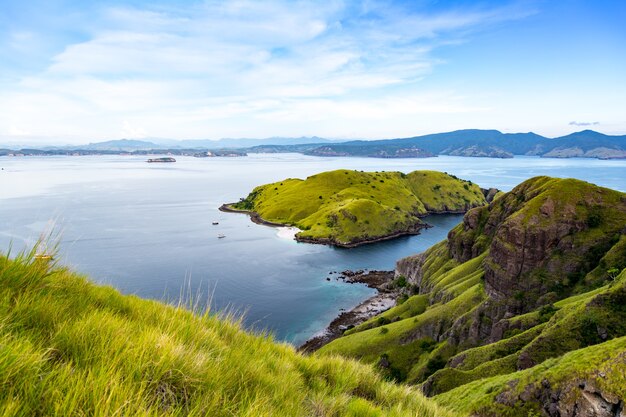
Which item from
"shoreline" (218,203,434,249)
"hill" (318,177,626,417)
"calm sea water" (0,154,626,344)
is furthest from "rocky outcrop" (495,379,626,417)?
"shoreline" (218,203,434,249)

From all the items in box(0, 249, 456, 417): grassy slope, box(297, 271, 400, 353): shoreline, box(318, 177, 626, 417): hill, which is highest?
box(0, 249, 456, 417): grassy slope

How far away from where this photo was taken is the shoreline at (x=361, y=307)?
71.5m

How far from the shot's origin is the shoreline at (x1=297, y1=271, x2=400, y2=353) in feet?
235

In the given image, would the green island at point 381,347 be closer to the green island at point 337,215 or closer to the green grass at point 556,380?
the green grass at point 556,380

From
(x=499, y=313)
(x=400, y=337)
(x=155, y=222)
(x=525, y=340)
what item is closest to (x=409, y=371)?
(x=400, y=337)

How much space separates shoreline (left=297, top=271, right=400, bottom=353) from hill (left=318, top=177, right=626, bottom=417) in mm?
7896

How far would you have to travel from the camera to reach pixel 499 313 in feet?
168

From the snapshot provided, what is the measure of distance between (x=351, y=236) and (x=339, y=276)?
36.7m

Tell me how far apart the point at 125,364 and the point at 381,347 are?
59231 mm

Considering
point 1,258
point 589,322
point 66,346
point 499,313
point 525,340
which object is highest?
point 1,258

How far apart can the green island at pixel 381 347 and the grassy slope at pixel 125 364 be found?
0.02 meters

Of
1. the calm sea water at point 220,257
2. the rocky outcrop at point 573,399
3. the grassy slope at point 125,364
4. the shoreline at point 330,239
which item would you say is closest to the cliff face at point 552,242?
the rocky outcrop at point 573,399

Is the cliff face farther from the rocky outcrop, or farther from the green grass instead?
the rocky outcrop

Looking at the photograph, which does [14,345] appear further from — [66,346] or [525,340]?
[525,340]
